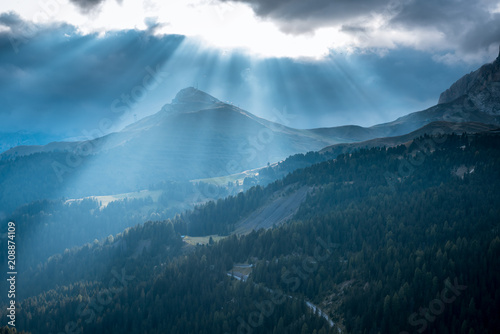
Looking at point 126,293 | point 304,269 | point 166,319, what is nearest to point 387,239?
point 304,269

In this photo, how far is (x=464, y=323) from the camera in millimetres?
106688

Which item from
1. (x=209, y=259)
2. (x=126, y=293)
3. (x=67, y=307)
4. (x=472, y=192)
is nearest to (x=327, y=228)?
(x=209, y=259)

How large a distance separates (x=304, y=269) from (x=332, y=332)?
4994 cm

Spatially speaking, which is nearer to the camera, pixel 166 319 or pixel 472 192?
pixel 166 319

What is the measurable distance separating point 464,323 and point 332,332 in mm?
34813

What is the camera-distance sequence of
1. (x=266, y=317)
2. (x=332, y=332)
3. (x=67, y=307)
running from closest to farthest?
(x=332, y=332) < (x=266, y=317) < (x=67, y=307)

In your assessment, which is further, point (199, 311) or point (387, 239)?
point (387, 239)

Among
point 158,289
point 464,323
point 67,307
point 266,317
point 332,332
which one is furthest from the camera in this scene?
point 67,307

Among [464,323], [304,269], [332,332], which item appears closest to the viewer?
[464,323]

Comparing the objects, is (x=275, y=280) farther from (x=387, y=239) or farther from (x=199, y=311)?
(x=387, y=239)

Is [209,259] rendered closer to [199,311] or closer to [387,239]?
[199,311]

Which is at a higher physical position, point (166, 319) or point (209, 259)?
point (209, 259)

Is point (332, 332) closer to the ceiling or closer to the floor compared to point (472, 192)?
closer to the floor

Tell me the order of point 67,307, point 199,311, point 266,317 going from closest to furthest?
point 266,317 → point 199,311 → point 67,307
